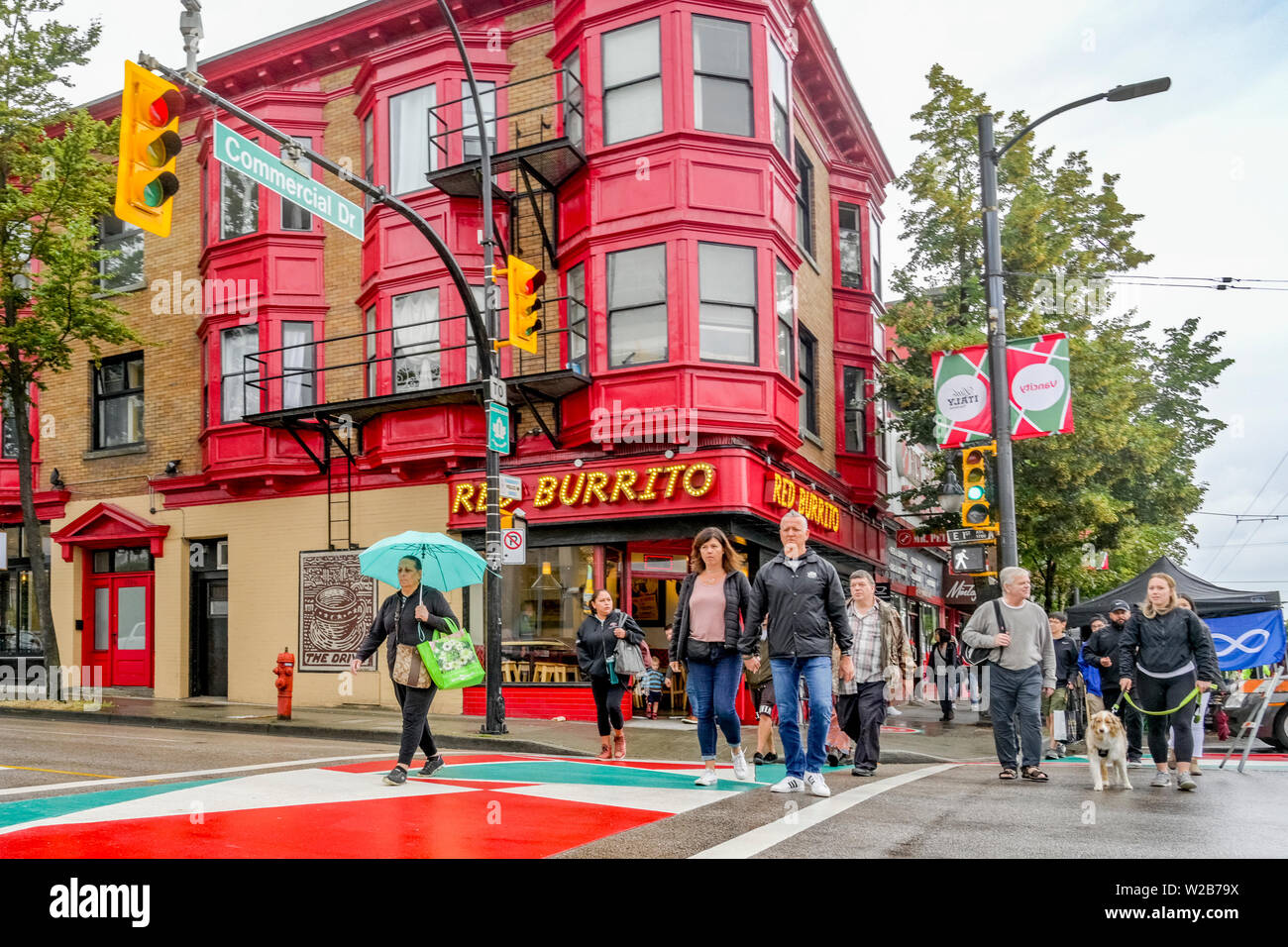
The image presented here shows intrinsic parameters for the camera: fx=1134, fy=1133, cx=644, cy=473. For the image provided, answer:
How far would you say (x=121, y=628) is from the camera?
75.6ft

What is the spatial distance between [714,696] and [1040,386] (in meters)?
7.56

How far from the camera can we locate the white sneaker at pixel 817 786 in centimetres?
810

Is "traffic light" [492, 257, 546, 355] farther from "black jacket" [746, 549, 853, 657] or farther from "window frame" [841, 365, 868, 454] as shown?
"window frame" [841, 365, 868, 454]

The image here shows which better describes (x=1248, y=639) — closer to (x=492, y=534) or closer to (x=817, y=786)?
(x=817, y=786)

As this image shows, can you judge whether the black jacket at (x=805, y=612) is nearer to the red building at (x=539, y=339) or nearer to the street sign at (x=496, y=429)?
the street sign at (x=496, y=429)

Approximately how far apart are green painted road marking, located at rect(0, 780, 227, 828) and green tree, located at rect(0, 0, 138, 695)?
12.7 meters

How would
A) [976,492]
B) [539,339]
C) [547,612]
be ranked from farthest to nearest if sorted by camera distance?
[539,339], [547,612], [976,492]

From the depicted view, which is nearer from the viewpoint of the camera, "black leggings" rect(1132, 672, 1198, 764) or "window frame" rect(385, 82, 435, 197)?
"black leggings" rect(1132, 672, 1198, 764)

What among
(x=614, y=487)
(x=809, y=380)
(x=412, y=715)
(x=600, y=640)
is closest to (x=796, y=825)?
(x=412, y=715)

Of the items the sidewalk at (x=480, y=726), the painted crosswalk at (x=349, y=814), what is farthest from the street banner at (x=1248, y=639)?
the painted crosswalk at (x=349, y=814)

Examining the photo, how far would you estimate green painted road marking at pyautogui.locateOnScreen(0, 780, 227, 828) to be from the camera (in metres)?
7.34

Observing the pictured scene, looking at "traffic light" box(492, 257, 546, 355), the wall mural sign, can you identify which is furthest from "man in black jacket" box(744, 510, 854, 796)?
the wall mural sign

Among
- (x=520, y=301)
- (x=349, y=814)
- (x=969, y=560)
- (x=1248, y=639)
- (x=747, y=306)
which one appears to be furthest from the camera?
(x=747, y=306)
